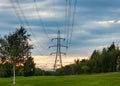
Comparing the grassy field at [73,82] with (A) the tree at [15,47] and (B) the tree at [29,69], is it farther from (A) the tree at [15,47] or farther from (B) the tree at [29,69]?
(B) the tree at [29,69]

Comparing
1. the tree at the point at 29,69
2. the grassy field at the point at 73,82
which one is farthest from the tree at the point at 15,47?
the tree at the point at 29,69

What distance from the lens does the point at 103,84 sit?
170 feet

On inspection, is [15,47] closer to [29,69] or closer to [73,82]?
[73,82]

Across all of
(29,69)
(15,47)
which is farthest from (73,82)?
(29,69)

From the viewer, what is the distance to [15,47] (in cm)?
6419

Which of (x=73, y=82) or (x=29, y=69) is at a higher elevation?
(x=29, y=69)

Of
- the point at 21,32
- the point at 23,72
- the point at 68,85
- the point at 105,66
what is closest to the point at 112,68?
the point at 105,66

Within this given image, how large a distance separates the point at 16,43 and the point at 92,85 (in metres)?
18.7

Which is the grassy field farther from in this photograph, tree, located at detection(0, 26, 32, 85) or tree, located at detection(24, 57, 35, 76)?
tree, located at detection(24, 57, 35, 76)

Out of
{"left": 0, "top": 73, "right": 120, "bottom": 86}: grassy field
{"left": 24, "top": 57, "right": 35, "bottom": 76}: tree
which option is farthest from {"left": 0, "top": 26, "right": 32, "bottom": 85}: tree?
{"left": 24, "top": 57, "right": 35, "bottom": 76}: tree

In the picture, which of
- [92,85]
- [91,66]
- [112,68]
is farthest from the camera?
[91,66]

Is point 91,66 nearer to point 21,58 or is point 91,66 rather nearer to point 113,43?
point 113,43

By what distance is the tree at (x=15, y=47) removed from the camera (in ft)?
210

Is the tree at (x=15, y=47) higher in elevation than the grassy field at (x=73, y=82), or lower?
higher
